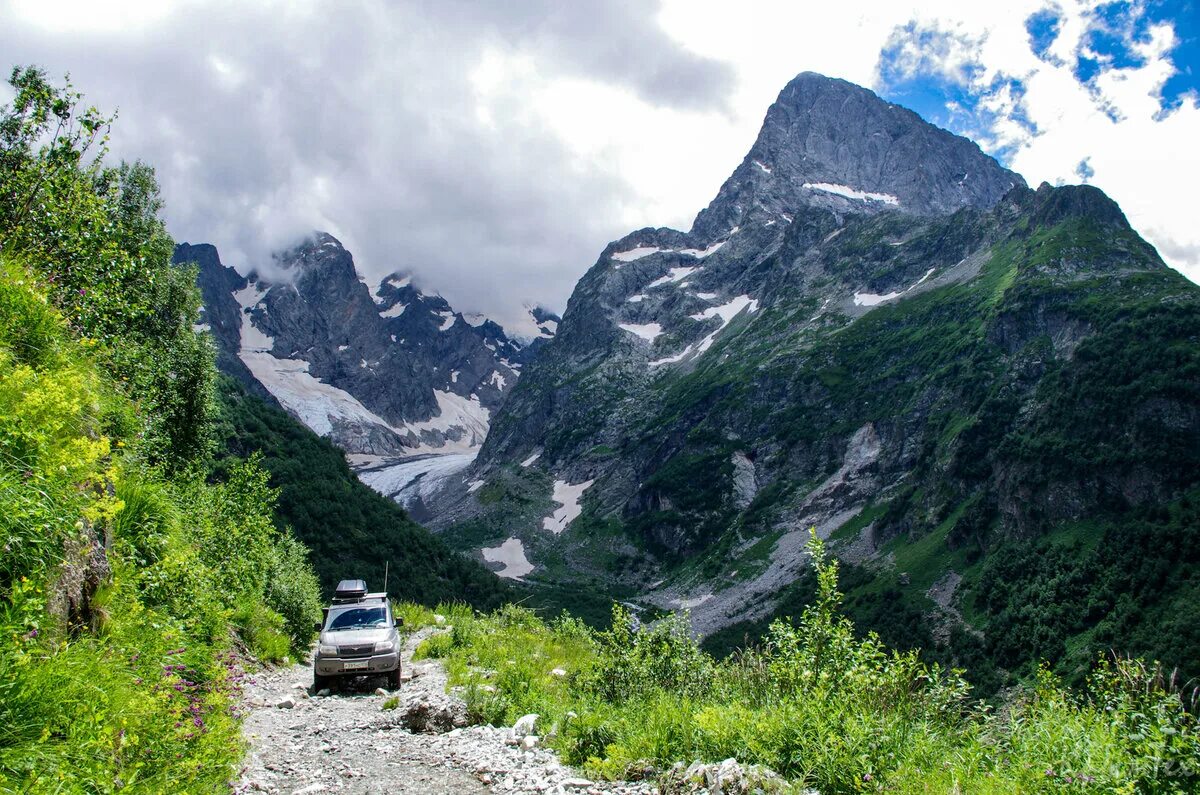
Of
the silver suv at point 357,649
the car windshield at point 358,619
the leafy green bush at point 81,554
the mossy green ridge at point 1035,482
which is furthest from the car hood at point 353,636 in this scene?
the mossy green ridge at point 1035,482

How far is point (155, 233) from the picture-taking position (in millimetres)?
31125

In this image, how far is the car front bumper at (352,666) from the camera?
1664 centimetres

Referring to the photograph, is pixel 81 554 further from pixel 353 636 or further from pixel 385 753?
pixel 353 636

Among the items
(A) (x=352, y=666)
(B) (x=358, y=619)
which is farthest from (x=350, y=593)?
(A) (x=352, y=666)

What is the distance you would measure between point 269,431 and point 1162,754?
4554 inches

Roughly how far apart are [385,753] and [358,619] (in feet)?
25.6

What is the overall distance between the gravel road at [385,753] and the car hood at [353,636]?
139 cm

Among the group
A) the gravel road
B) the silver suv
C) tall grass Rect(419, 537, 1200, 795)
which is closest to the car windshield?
the silver suv

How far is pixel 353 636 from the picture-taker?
17.5m

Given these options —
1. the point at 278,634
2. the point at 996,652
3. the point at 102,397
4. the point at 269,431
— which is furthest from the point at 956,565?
the point at 102,397

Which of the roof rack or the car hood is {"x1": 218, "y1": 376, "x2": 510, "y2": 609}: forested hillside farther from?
the car hood

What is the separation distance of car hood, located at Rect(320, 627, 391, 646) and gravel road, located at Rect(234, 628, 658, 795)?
1.39 m

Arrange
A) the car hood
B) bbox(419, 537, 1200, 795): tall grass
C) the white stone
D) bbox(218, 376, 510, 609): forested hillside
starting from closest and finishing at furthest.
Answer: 1. bbox(419, 537, 1200, 795): tall grass
2. the white stone
3. the car hood
4. bbox(218, 376, 510, 609): forested hillside

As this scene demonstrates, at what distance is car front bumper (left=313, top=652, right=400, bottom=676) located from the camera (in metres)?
16.6
